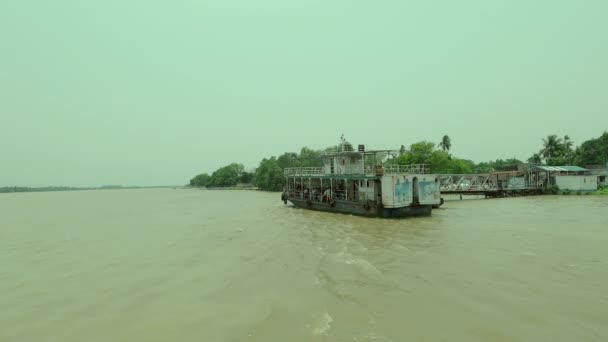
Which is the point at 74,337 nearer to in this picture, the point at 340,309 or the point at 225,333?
the point at 225,333

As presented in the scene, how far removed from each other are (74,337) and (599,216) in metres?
27.3

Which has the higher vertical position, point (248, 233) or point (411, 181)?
point (411, 181)

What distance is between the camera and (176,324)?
6.38 m

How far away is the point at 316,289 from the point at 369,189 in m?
17.7

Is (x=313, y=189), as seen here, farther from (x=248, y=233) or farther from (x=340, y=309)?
(x=340, y=309)

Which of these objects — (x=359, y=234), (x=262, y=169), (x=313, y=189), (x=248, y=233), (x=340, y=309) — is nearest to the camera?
(x=340, y=309)

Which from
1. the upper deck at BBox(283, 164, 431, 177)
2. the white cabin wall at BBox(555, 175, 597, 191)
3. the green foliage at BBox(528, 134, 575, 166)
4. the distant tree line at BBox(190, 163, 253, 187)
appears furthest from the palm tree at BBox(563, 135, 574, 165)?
the distant tree line at BBox(190, 163, 253, 187)

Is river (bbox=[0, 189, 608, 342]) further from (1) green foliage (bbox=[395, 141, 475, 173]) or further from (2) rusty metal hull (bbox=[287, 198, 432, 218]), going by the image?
(1) green foliage (bbox=[395, 141, 475, 173])

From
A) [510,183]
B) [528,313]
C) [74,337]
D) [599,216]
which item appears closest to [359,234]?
[528,313]

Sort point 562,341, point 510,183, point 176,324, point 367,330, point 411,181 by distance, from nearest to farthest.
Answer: point 562,341 → point 367,330 → point 176,324 → point 411,181 → point 510,183

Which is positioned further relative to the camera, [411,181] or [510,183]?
[510,183]

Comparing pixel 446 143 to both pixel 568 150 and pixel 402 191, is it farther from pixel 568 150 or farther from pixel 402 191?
pixel 402 191

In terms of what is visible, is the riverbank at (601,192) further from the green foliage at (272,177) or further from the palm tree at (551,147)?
the green foliage at (272,177)

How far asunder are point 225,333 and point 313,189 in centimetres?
2788
